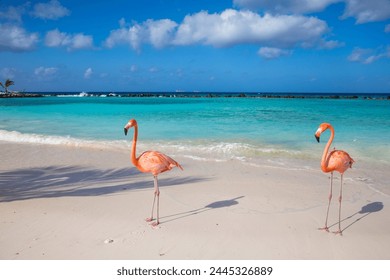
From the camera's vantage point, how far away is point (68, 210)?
575cm

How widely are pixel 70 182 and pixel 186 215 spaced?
3.67 m

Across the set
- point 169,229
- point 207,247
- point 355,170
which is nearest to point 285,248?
point 207,247

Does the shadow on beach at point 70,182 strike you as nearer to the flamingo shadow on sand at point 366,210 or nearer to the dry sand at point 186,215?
the dry sand at point 186,215

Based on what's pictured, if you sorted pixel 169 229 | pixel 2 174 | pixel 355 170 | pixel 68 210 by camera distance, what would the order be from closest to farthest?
pixel 169 229 < pixel 68 210 < pixel 2 174 < pixel 355 170

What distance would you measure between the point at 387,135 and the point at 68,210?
17561 mm

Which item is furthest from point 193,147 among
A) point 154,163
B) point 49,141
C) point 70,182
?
point 154,163

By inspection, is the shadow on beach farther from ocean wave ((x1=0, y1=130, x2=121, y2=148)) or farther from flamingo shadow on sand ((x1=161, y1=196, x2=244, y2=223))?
ocean wave ((x1=0, y1=130, x2=121, y2=148))

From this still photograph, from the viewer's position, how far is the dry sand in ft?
14.7

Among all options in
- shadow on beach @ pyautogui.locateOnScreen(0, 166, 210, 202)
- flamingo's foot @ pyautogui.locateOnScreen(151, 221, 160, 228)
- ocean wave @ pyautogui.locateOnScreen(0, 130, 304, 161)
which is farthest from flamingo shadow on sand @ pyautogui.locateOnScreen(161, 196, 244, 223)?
ocean wave @ pyautogui.locateOnScreen(0, 130, 304, 161)

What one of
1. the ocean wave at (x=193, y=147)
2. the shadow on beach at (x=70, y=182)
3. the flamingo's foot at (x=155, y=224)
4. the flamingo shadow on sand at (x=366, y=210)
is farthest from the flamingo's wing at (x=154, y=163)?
the ocean wave at (x=193, y=147)

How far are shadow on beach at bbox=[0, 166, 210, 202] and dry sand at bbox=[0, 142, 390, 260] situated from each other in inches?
0.9

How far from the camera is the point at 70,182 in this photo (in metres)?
7.77

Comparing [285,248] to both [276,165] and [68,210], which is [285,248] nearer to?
[68,210]

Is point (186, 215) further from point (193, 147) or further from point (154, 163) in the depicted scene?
point (193, 147)
